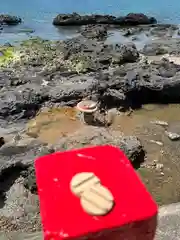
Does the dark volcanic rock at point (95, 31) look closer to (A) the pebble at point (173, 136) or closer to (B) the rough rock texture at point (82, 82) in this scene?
(B) the rough rock texture at point (82, 82)

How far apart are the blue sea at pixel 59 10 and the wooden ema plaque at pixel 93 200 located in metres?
14.6

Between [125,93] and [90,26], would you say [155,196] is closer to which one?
[125,93]

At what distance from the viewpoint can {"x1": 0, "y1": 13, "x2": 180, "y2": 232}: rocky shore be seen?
592 cm

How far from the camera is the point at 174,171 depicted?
636 cm

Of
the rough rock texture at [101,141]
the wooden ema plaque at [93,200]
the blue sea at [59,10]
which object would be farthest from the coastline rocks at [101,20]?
the wooden ema plaque at [93,200]

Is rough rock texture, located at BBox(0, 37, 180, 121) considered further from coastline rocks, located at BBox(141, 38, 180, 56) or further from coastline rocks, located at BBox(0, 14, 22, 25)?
coastline rocks, located at BBox(0, 14, 22, 25)

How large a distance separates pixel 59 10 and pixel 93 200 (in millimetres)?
20800

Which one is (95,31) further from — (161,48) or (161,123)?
(161,123)

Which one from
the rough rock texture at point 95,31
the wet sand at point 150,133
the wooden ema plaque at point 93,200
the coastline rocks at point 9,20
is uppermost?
the wooden ema plaque at point 93,200

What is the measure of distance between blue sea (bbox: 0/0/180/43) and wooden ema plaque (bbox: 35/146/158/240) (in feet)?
48.1

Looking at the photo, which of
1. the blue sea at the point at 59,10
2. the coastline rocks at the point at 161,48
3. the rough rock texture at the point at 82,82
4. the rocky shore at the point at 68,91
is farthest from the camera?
the blue sea at the point at 59,10

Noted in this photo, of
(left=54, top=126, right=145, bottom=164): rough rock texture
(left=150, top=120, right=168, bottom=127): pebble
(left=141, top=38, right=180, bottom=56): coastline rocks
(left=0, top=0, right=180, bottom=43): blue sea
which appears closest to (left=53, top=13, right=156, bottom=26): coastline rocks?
(left=0, top=0, right=180, bottom=43): blue sea

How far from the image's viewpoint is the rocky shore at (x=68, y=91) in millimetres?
5922

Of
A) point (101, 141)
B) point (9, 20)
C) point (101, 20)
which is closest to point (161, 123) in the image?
point (101, 141)
